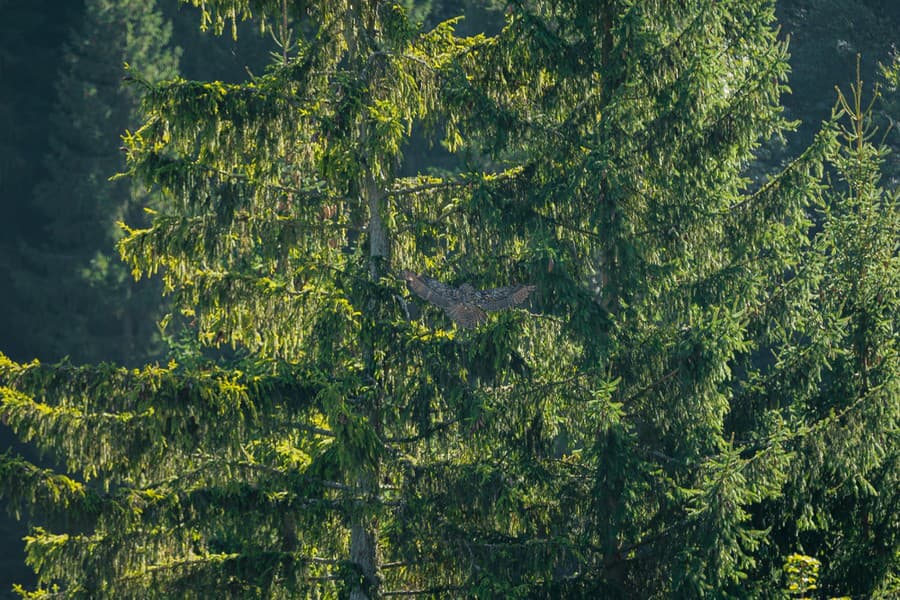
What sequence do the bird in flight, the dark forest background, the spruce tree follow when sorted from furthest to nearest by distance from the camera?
the spruce tree → the dark forest background → the bird in flight

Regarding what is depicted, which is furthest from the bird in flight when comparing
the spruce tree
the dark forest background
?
the spruce tree

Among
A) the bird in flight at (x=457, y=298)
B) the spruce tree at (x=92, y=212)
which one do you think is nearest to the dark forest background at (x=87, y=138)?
the spruce tree at (x=92, y=212)

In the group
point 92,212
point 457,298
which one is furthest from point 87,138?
point 457,298

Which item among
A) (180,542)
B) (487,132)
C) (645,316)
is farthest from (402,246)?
(180,542)

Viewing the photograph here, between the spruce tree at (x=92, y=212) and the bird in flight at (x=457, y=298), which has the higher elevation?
the spruce tree at (x=92, y=212)

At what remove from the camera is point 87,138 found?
3262 cm

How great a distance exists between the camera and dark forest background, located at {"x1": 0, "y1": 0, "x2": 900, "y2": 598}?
1217 inches

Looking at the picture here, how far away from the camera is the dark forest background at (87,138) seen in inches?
1217

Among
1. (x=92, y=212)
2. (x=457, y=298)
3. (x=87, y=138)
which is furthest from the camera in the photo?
(x=87, y=138)

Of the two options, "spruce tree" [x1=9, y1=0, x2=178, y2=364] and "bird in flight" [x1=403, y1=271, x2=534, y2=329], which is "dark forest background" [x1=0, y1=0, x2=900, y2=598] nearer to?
"spruce tree" [x1=9, y1=0, x2=178, y2=364]

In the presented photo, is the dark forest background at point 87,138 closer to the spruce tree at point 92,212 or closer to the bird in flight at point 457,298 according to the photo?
the spruce tree at point 92,212

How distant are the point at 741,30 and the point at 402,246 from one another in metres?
3.62

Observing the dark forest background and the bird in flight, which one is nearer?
the bird in flight

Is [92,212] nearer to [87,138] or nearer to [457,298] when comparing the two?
[87,138]
